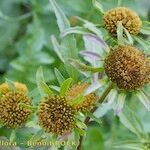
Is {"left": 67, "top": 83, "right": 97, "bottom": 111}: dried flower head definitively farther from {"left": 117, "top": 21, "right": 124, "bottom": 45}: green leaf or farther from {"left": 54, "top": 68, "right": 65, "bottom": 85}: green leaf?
{"left": 117, "top": 21, "right": 124, "bottom": 45}: green leaf

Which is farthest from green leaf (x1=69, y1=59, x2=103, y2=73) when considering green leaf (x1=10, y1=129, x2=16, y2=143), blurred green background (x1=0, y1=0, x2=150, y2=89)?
blurred green background (x1=0, y1=0, x2=150, y2=89)

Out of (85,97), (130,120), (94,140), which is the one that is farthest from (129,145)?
(94,140)

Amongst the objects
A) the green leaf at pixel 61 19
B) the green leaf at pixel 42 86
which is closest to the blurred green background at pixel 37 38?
the green leaf at pixel 61 19

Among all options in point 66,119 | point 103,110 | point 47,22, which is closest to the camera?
point 66,119

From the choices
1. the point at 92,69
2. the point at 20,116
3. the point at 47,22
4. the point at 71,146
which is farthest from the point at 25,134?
the point at 47,22

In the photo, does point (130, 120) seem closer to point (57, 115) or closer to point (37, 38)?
point (57, 115)

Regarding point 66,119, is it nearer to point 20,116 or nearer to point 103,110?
point 20,116
